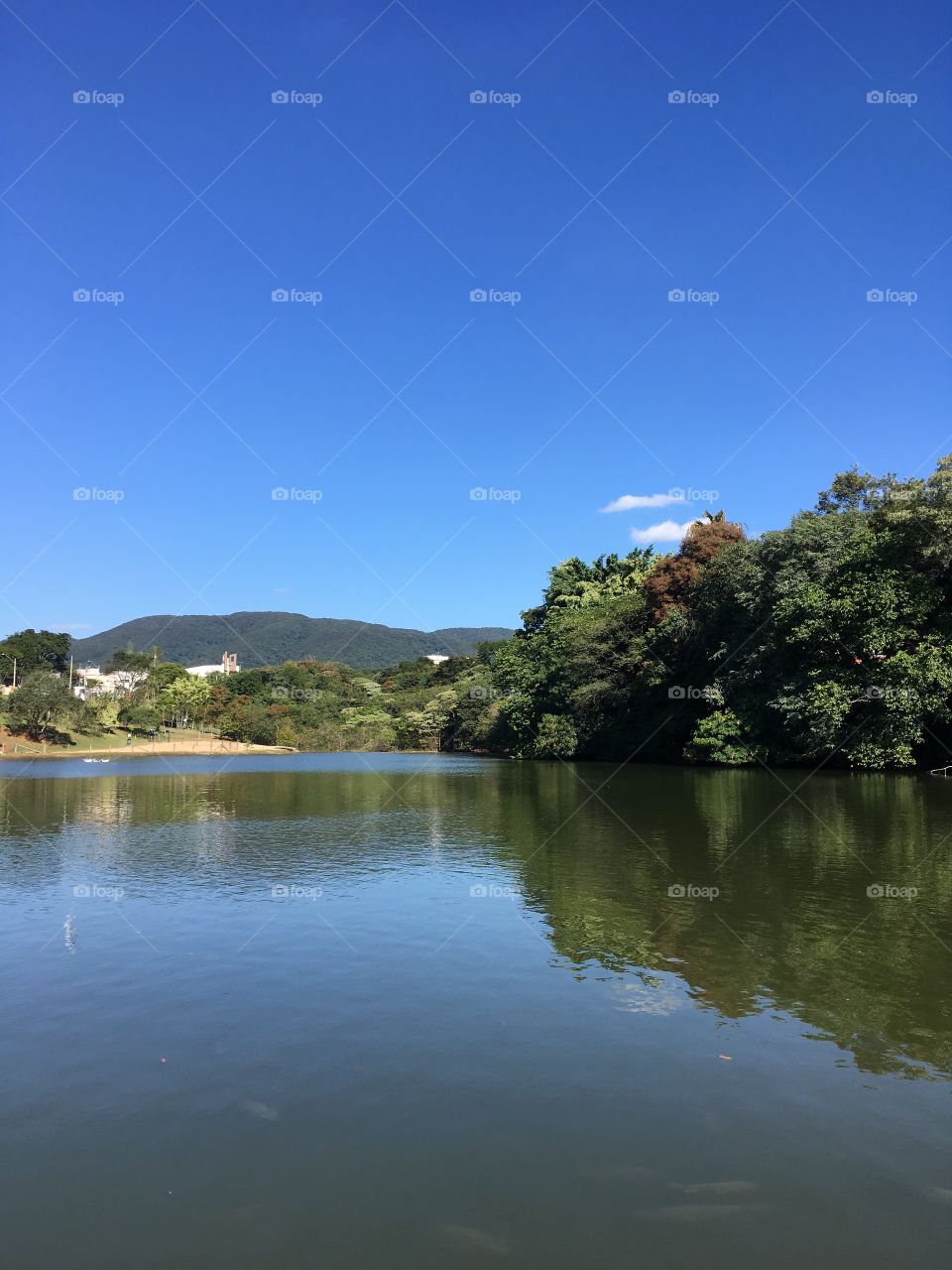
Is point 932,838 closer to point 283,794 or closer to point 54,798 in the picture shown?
point 283,794

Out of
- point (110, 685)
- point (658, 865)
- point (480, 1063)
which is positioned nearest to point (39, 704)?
point (110, 685)

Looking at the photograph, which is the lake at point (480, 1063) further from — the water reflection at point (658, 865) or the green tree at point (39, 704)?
the green tree at point (39, 704)

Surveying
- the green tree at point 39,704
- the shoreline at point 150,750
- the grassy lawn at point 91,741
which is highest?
the green tree at point 39,704

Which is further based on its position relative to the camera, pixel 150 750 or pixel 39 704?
pixel 150 750

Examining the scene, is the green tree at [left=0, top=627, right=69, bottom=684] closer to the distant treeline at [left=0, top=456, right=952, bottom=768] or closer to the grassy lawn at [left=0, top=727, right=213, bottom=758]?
the grassy lawn at [left=0, top=727, right=213, bottom=758]

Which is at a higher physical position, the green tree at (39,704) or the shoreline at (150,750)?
the green tree at (39,704)

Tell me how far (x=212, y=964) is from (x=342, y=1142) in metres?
4.52

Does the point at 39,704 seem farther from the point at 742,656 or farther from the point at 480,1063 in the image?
the point at 480,1063

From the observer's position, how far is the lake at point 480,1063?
4684 mm

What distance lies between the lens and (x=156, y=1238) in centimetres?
460

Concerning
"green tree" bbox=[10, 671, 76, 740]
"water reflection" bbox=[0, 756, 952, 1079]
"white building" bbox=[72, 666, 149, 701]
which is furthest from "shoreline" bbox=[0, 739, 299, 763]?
"water reflection" bbox=[0, 756, 952, 1079]

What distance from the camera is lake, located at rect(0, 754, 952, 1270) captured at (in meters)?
4.68

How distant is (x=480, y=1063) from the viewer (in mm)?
6824

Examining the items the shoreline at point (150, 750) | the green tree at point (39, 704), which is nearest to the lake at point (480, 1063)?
the shoreline at point (150, 750)
